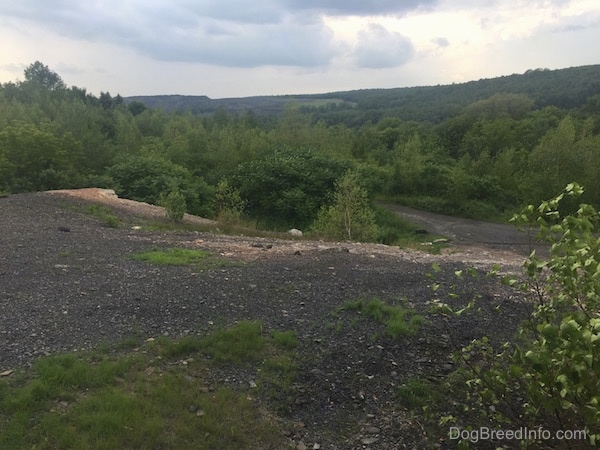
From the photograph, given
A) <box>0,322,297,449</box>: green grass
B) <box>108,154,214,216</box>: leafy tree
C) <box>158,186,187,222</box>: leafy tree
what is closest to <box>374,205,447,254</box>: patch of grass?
<box>108,154,214,216</box>: leafy tree

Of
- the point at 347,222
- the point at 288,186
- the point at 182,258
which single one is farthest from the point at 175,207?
the point at 288,186

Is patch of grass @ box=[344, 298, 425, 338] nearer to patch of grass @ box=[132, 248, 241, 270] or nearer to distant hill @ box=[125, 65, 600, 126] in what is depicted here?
patch of grass @ box=[132, 248, 241, 270]

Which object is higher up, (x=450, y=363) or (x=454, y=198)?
(x=450, y=363)

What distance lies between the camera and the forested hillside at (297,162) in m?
18.3

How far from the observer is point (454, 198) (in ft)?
89.0

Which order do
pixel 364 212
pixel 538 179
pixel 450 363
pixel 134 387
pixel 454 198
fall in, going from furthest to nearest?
pixel 454 198, pixel 538 179, pixel 364 212, pixel 450 363, pixel 134 387

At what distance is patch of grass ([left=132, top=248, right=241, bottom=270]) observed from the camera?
7370 millimetres

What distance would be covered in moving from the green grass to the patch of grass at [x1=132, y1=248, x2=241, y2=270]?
8.93ft

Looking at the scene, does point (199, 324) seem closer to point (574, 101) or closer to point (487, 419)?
point (487, 419)

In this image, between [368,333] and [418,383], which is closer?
[418,383]

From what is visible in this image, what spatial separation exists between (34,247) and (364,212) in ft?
32.0

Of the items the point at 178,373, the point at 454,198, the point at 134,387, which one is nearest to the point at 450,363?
the point at 178,373

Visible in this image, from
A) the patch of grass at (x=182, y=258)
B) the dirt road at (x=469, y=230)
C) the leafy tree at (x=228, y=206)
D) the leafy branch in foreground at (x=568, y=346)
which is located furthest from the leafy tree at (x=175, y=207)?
the leafy branch in foreground at (x=568, y=346)

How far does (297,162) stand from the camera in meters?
21.5
